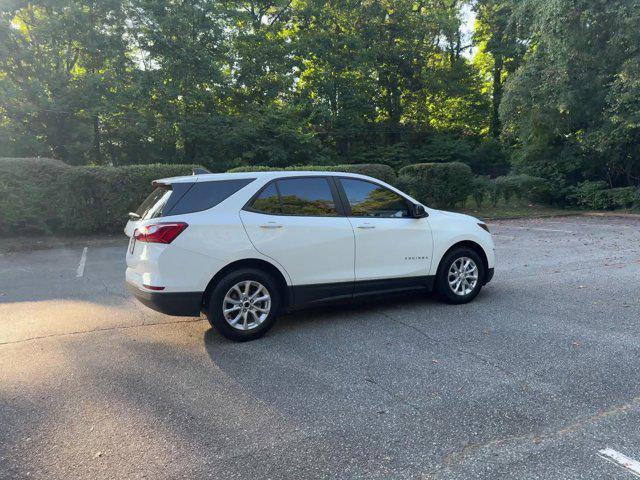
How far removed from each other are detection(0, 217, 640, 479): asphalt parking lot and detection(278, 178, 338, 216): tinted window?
1.27 metres

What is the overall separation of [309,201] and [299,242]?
520 mm

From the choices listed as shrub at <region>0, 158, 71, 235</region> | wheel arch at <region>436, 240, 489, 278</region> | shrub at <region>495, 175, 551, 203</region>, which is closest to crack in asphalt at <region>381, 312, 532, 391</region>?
wheel arch at <region>436, 240, 489, 278</region>

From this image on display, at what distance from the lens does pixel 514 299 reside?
6062mm

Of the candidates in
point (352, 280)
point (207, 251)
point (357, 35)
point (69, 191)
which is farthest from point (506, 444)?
point (357, 35)

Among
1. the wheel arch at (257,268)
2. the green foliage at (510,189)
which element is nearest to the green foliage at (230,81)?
the green foliage at (510,189)

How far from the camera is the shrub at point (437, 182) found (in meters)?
17.4

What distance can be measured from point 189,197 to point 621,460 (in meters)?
3.98

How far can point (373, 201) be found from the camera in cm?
548

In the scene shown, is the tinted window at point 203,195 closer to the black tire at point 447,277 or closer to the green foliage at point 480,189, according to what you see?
the black tire at point 447,277

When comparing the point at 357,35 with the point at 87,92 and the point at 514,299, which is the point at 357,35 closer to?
the point at 87,92

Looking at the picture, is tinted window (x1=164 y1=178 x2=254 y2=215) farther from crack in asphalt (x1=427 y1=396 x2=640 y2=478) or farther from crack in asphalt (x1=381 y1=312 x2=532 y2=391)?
crack in asphalt (x1=427 y1=396 x2=640 y2=478)

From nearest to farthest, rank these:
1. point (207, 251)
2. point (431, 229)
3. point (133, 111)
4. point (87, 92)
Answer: point (207, 251) < point (431, 229) < point (87, 92) < point (133, 111)

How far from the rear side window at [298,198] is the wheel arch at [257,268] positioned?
21.6 inches

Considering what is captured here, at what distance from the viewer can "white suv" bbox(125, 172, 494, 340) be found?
445 cm
